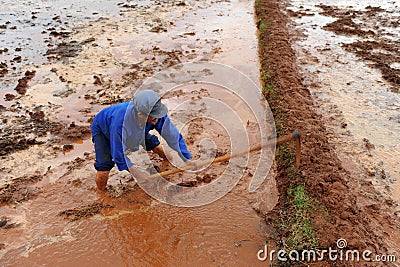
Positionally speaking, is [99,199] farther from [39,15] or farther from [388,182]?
[39,15]

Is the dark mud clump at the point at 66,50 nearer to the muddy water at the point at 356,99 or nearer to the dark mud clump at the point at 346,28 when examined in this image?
the muddy water at the point at 356,99

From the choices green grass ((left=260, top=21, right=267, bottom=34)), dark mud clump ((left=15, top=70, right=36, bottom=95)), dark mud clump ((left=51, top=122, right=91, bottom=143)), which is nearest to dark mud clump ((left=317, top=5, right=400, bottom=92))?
green grass ((left=260, top=21, right=267, bottom=34))

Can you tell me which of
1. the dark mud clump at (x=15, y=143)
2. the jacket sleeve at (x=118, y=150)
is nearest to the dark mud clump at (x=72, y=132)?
the dark mud clump at (x=15, y=143)

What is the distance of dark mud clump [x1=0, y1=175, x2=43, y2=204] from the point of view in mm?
3742

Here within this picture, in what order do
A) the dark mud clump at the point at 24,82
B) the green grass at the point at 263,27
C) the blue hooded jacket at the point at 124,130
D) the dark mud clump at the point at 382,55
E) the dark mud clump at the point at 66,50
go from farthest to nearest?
the green grass at the point at 263,27 < the dark mud clump at the point at 66,50 < the dark mud clump at the point at 382,55 < the dark mud clump at the point at 24,82 < the blue hooded jacket at the point at 124,130

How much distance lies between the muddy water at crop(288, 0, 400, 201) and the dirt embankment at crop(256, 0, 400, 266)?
23 cm

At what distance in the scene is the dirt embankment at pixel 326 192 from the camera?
3135 millimetres

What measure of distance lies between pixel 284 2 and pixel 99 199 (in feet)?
31.9

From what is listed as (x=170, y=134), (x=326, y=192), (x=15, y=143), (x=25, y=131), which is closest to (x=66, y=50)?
(x=25, y=131)

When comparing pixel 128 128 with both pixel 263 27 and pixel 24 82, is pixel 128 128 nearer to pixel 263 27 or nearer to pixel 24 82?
pixel 24 82

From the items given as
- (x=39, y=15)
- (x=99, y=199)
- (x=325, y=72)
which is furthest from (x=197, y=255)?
(x=39, y=15)

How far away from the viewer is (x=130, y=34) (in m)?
8.43

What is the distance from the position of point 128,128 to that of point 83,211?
1223 mm

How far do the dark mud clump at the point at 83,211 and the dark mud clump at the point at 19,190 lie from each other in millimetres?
532
